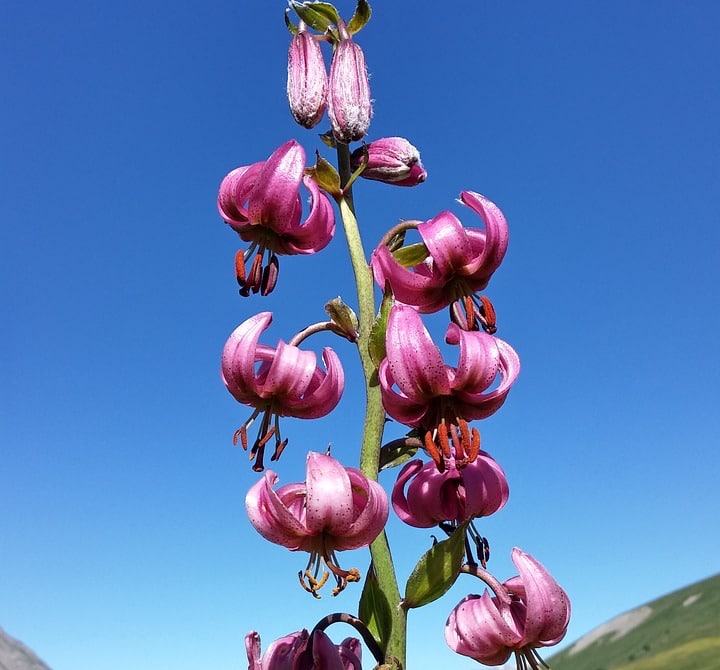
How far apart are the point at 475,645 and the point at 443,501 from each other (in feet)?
0.98

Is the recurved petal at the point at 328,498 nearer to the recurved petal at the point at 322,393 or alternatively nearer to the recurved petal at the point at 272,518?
the recurved petal at the point at 272,518

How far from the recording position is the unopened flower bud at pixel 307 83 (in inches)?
59.0

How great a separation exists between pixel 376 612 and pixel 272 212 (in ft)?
2.82

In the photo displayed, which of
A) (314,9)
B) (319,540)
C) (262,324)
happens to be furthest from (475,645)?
(314,9)

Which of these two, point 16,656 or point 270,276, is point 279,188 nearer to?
point 270,276

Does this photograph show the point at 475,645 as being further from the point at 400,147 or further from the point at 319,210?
the point at 400,147

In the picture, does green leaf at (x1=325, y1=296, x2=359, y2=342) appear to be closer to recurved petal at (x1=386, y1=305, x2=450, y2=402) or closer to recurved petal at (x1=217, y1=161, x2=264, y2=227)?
recurved petal at (x1=386, y1=305, x2=450, y2=402)

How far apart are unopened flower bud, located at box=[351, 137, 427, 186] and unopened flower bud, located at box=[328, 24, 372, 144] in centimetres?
19

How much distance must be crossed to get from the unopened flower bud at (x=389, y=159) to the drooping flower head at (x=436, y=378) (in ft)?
1.77

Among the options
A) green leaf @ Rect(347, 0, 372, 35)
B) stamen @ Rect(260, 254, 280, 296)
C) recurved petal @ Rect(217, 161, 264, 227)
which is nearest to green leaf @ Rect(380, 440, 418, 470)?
stamen @ Rect(260, 254, 280, 296)

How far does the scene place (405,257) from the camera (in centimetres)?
149

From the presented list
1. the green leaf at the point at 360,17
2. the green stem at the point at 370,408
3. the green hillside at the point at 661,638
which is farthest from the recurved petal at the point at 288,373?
the green hillside at the point at 661,638

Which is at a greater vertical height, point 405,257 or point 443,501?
point 405,257

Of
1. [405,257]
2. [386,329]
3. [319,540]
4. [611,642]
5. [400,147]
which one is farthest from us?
[611,642]
